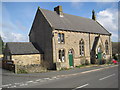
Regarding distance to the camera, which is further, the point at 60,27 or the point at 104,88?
the point at 60,27

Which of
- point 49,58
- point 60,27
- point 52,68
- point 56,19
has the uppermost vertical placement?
point 56,19

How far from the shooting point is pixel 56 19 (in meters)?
25.8

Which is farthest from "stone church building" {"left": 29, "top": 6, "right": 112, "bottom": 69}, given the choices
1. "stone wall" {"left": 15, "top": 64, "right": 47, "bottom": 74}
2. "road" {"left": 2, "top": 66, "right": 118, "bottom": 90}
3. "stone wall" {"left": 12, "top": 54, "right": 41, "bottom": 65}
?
"road" {"left": 2, "top": 66, "right": 118, "bottom": 90}

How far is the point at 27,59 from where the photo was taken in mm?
22156

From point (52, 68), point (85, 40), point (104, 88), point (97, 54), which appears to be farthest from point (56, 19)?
point (104, 88)

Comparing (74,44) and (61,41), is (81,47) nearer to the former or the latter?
(74,44)

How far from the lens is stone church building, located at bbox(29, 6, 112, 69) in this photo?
22812 millimetres

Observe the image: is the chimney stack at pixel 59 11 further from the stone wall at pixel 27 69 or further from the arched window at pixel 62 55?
the stone wall at pixel 27 69

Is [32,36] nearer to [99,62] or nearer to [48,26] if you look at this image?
[48,26]

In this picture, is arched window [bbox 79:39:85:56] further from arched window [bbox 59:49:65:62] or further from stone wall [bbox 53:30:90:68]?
arched window [bbox 59:49:65:62]

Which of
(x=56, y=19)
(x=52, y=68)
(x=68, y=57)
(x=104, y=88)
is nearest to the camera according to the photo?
(x=104, y=88)

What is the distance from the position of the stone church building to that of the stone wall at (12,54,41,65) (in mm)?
1121

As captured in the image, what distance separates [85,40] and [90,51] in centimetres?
298

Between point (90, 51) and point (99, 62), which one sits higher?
point (90, 51)
